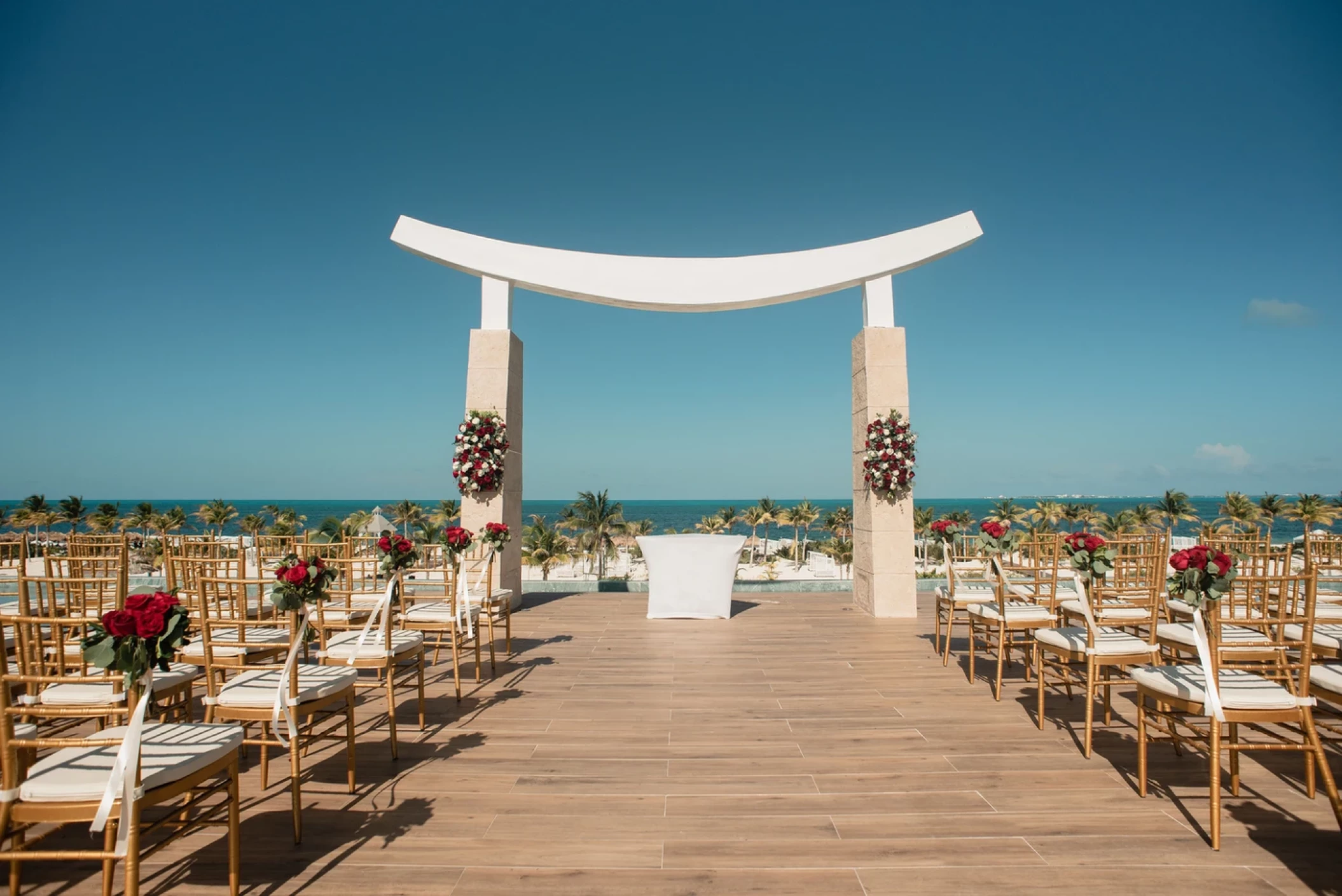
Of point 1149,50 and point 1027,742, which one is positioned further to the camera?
point 1149,50

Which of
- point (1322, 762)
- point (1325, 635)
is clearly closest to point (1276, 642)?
point (1322, 762)

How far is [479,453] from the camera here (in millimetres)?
7141

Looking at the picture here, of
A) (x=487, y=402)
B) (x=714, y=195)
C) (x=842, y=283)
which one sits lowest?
(x=487, y=402)

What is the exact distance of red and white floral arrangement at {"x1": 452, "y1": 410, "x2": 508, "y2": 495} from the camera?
7152 millimetres

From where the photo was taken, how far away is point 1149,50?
7.32 metres

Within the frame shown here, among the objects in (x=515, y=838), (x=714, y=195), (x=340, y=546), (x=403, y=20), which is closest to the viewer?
(x=515, y=838)

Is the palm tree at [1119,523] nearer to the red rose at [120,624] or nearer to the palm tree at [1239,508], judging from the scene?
the palm tree at [1239,508]

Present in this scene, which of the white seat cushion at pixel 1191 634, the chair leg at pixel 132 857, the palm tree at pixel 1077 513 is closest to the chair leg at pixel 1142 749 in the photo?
the white seat cushion at pixel 1191 634

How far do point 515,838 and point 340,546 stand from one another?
2547 millimetres

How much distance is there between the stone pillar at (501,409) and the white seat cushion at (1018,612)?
521 cm

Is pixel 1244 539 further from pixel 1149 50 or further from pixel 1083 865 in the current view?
pixel 1149 50

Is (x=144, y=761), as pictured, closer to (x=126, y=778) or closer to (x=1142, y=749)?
(x=126, y=778)

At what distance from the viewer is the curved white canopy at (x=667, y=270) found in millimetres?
7156

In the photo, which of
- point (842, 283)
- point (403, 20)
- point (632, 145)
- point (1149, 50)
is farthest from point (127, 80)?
point (1149, 50)
